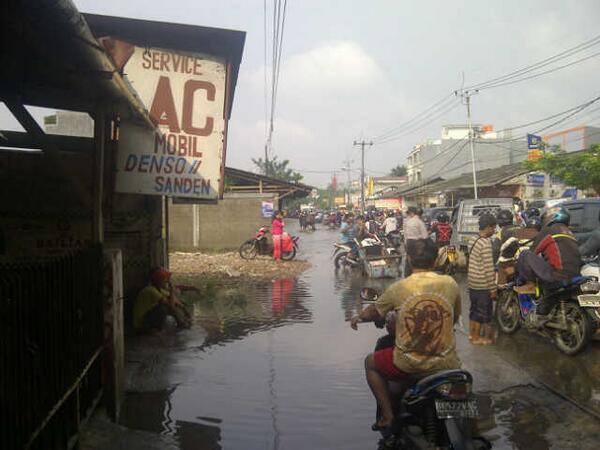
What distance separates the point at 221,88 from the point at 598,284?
4.90 metres

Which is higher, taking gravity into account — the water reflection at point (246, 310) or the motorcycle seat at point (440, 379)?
the motorcycle seat at point (440, 379)

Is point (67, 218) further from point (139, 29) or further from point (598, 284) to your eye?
point (598, 284)

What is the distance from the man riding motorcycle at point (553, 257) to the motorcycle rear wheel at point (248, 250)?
1318 centimetres

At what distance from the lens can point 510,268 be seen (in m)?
8.04

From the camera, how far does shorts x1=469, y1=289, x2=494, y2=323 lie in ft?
23.6

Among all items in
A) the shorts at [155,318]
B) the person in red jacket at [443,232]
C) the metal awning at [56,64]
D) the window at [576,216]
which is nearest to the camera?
the metal awning at [56,64]

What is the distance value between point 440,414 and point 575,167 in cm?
2448

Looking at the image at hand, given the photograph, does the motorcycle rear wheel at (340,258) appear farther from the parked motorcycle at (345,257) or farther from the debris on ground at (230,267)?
the debris on ground at (230,267)

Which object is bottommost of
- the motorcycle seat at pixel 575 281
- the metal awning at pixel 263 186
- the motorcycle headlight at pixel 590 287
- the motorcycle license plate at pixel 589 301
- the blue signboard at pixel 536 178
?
the motorcycle license plate at pixel 589 301

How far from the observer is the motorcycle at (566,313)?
6.34 meters

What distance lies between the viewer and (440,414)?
3.19 m

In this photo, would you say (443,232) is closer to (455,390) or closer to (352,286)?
(352,286)

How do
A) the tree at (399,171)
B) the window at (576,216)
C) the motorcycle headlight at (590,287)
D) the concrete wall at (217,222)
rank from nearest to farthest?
1. the motorcycle headlight at (590,287)
2. the window at (576,216)
3. the concrete wall at (217,222)
4. the tree at (399,171)

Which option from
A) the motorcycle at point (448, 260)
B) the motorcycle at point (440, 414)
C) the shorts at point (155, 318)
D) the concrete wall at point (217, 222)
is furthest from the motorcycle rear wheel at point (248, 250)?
the motorcycle at point (440, 414)
